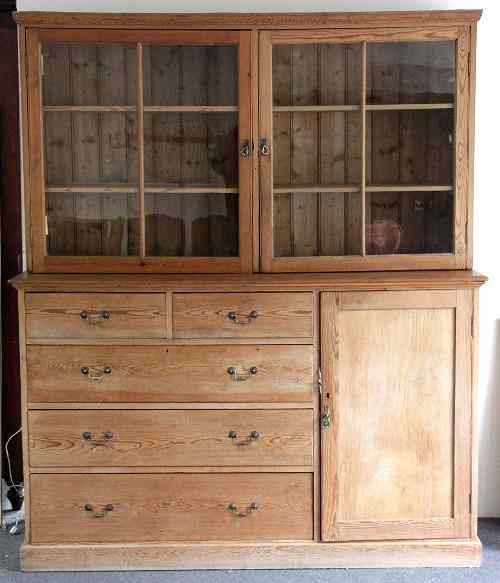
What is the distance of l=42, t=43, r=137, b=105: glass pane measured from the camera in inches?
114

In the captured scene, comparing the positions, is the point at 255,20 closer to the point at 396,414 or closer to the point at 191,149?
the point at 191,149

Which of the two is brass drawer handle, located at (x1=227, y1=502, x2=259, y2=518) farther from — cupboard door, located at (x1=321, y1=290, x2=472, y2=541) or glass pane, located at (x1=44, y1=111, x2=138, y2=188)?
glass pane, located at (x1=44, y1=111, x2=138, y2=188)

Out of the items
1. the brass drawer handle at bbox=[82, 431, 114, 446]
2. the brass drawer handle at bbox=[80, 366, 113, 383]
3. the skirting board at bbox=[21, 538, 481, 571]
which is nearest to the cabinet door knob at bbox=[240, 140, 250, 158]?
the brass drawer handle at bbox=[80, 366, 113, 383]

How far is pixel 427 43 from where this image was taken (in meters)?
2.89

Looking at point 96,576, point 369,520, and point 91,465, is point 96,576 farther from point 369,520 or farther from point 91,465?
point 369,520

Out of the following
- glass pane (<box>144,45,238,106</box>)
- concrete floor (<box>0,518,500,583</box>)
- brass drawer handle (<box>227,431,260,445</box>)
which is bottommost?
concrete floor (<box>0,518,500,583</box>)

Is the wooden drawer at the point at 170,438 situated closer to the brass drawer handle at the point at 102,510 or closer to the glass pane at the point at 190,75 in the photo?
the brass drawer handle at the point at 102,510

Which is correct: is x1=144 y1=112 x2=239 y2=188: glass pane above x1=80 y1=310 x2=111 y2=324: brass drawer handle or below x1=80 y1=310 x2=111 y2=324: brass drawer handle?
above

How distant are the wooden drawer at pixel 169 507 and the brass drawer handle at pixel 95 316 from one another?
500 mm

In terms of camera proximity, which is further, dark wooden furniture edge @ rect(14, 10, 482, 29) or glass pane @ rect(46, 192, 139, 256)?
glass pane @ rect(46, 192, 139, 256)

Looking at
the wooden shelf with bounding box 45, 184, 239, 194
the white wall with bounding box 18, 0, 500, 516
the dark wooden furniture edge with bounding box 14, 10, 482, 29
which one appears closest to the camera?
the dark wooden furniture edge with bounding box 14, 10, 482, 29

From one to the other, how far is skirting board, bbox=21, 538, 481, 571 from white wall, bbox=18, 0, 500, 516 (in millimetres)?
477

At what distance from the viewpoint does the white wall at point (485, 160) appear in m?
3.16

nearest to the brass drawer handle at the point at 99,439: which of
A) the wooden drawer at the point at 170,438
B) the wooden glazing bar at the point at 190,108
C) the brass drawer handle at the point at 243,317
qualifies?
the wooden drawer at the point at 170,438
